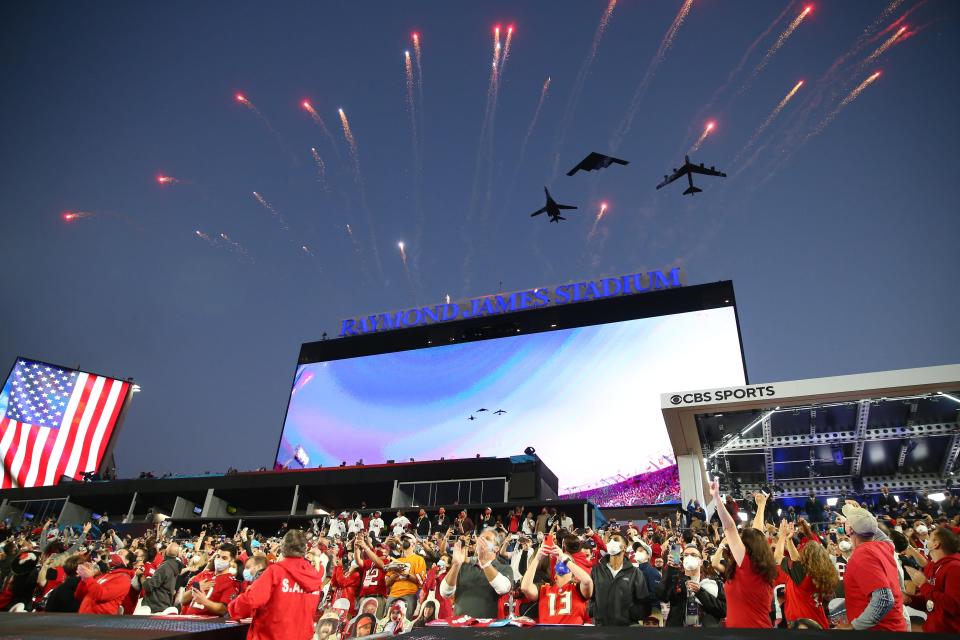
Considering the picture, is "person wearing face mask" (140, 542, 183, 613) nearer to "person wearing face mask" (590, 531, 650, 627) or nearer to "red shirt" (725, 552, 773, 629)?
"person wearing face mask" (590, 531, 650, 627)

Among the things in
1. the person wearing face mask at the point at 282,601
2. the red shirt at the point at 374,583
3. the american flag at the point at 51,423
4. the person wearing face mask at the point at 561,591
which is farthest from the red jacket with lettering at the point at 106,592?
the american flag at the point at 51,423

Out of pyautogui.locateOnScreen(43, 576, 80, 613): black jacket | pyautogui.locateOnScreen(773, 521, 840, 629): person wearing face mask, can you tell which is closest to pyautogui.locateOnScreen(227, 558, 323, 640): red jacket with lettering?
pyautogui.locateOnScreen(43, 576, 80, 613): black jacket

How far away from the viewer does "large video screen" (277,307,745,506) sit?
28.1 meters

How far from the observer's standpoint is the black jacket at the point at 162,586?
7734 millimetres

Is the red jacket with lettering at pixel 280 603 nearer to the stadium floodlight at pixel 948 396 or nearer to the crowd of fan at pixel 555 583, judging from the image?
the crowd of fan at pixel 555 583

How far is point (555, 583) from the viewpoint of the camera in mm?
6133

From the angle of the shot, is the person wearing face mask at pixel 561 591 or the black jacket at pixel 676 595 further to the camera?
the black jacket at pixel 676 595

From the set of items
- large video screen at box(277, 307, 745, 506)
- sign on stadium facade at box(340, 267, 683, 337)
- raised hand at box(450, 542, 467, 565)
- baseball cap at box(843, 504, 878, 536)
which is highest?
sign on stadium facade at box(340, 267, 683, 337)

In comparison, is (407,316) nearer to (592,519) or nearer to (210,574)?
(592,519)

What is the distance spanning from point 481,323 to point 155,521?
20.9 metres

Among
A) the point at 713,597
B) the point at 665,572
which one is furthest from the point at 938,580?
the point at 665,572

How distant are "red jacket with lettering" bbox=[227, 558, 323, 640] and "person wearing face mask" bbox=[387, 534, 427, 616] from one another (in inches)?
117

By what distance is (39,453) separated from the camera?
1158 inches

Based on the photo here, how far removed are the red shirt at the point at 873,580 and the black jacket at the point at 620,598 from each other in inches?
81.3
